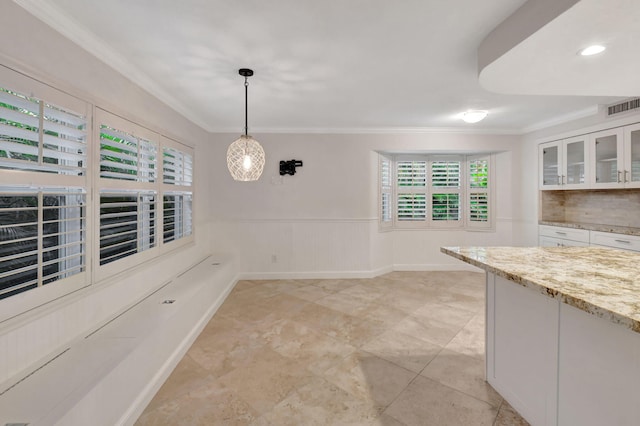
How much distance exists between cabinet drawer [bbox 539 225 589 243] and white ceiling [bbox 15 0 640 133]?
1516 mm

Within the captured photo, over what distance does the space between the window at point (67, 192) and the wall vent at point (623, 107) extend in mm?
5035

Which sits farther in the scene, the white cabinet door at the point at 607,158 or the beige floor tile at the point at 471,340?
the white cabinet door at the point at 607,158

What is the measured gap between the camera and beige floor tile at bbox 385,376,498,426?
1614 mm

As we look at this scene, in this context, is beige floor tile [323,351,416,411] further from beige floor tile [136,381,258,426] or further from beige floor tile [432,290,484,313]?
beige floor tile [432,290,484,313]

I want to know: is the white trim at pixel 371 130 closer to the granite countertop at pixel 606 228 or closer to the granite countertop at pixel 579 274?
the granite countertop at pixel 606 228

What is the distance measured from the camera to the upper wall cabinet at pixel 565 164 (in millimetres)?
3523

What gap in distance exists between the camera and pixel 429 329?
274 centimetres

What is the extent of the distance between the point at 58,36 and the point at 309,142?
10.0 feet

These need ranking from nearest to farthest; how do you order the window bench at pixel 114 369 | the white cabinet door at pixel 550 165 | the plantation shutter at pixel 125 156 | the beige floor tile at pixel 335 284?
the window bench at pixel 114 369, the plantation shutter at pixel 125 156, the white cabinet door at pixel 550 165, the beige floor tile at pixel 335 284

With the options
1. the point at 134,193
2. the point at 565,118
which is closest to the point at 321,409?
the point at 134,193

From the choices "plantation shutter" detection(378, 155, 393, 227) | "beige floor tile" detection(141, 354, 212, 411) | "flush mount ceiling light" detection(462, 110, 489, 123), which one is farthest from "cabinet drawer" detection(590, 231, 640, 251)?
"beige floor tile" detection(141, 354, 212, 411)

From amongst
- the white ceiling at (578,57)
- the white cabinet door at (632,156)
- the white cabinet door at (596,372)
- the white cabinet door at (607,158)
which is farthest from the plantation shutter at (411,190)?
the white cabinet door at (596,372)

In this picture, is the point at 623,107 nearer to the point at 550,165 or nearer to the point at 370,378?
the point at 550,165

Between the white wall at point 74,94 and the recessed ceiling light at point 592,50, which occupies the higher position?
the recessed ceiling light at point 592,50
